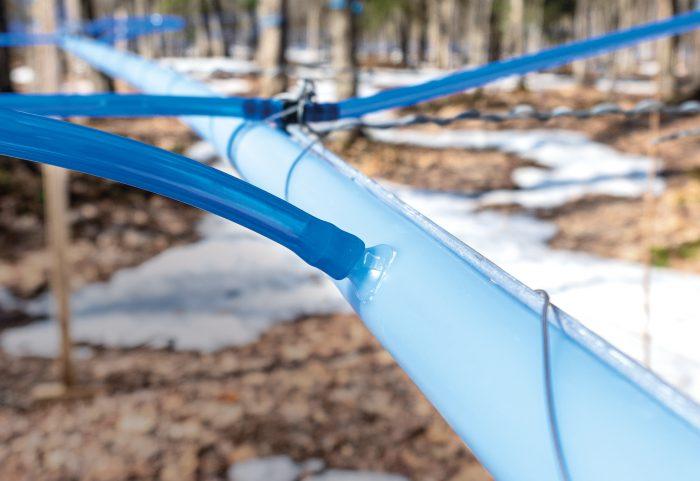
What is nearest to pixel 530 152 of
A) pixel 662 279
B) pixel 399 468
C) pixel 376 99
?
pixel 662 279

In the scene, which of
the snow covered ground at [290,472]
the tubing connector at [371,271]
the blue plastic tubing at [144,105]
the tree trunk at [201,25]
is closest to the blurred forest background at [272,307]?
the snow covered ground at [290,472]

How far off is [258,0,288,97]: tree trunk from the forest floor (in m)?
4.02

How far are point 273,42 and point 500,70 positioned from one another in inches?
295

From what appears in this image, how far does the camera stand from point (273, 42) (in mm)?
8859

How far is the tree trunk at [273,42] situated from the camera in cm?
866

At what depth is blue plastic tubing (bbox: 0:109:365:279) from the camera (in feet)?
2.36

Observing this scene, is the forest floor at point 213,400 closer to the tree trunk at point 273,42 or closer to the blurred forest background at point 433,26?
the blurred forest background at point 433,26

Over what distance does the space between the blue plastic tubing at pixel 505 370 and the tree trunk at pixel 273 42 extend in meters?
8.33

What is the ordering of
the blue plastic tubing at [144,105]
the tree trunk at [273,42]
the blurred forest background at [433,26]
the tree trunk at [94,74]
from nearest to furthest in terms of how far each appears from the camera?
the blue plastic tubing at [144,105] < the tree trunk at [273,42] < the blurred forest background at [433,26] < the tree trunk at [94,74]

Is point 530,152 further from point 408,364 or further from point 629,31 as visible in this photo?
point 408,364

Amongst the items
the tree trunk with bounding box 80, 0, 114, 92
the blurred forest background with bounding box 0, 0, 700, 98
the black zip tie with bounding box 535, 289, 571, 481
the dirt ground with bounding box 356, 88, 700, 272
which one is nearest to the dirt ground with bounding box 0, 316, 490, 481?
the dirt ground with bounding box 356, 88, 700, 272

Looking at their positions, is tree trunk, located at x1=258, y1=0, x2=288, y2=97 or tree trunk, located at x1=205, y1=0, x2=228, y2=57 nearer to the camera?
tree trunk, located at x1=258, y1=0, x2=288, y2=97

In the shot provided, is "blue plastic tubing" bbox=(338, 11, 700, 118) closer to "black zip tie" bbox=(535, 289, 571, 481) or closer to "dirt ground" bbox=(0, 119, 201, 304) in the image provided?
"black zip tie" bbox=(535, 289, 571, 481)

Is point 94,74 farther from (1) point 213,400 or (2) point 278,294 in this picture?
(1) point 213,400
